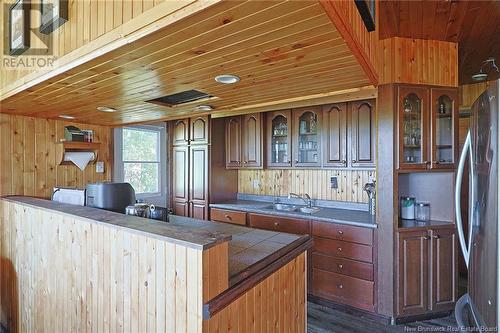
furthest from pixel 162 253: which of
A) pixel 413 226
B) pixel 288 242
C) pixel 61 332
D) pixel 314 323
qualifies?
pixel 413 226

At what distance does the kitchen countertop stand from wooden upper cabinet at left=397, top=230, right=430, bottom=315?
1.08 ft

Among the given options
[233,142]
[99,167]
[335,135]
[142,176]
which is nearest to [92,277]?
[99,167]

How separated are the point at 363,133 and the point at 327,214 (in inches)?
36.7

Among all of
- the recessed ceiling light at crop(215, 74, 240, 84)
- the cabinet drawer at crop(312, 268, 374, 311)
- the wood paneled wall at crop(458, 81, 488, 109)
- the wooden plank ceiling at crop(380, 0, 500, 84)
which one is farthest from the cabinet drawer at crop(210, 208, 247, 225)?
the wood paneled wall at crop(458, 81, 488, 109)

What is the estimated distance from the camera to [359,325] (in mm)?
2559

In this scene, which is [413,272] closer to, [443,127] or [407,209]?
[407,209]

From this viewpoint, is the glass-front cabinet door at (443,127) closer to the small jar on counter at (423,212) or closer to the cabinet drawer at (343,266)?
the small jar on counter at (423,212)

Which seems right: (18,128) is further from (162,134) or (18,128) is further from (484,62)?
(484,62)

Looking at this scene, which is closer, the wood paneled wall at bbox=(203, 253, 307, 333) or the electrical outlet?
the wood paneled wall at bbox=(203, 253, 307, 333)

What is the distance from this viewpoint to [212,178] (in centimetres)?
396

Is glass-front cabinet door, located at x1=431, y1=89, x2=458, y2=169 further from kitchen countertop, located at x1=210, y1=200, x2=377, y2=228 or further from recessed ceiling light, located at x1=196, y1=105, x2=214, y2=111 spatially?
recessed ceiling light, located at x1=196, y1=105, x2=214, y2=111

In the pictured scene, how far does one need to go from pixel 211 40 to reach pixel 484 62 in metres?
3.45

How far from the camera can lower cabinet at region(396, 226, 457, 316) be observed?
8.44 feet

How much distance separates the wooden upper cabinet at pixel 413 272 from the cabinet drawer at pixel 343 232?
0.90 ft
